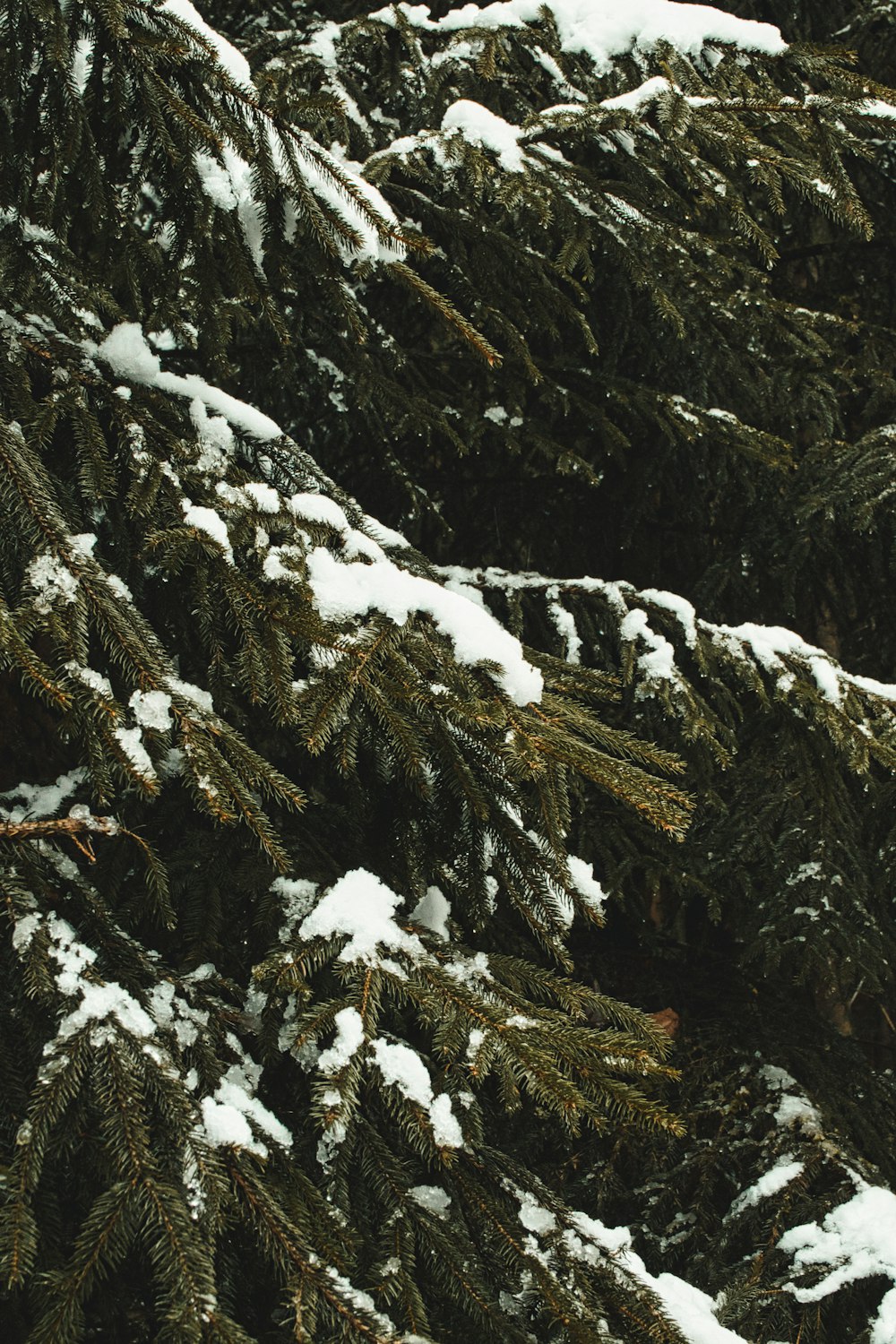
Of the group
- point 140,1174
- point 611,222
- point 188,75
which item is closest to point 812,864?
point 611,222

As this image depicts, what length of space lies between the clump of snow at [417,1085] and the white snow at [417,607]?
598 mm

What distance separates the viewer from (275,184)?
1.69 m

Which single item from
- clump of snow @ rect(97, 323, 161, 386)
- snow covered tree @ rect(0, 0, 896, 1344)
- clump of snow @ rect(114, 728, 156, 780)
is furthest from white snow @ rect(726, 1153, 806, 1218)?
clump of snow @ rect(97, 323, 161, 386)

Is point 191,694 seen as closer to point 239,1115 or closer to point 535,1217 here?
point 239,1115

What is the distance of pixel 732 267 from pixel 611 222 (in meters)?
0.51

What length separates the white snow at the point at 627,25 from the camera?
2.54m

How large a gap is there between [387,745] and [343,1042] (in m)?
0.51

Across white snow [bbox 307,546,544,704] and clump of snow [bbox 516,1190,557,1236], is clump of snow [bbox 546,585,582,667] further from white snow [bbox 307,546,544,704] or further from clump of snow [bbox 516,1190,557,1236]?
clump of snow [bbox 516,1190,557,1236]

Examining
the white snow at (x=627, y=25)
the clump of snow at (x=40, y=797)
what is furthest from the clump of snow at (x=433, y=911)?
the white snow at (x=627, y=25)

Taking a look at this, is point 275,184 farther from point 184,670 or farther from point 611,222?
point 611,222

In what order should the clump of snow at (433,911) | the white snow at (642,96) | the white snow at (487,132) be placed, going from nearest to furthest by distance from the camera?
1. the clump of snow at (433,911)
2. the white snow at (642,96)
3. the white snow at (487,132)

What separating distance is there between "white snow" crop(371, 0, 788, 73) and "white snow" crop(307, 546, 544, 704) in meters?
1.87

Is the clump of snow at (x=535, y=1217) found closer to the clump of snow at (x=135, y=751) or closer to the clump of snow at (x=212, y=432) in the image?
the clump of snow at (x=135, y=751)

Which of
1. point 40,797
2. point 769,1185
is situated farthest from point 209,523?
point 769,1185
